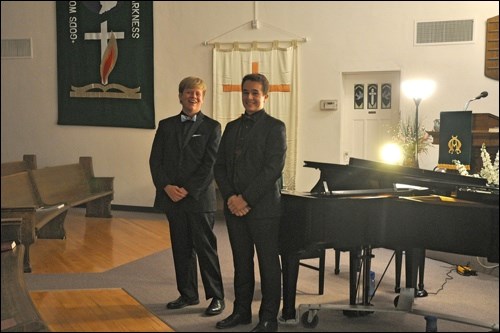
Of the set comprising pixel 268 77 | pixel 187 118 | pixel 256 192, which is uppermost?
pixel 268 77

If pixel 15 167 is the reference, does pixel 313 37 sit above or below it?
above

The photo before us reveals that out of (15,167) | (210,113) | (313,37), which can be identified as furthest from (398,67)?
(15,167)

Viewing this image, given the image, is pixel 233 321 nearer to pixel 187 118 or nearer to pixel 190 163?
pixel 190 163

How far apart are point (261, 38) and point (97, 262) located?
4.03m

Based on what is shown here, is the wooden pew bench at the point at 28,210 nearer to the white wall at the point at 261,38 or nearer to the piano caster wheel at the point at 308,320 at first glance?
the white wall at the point at 261,38

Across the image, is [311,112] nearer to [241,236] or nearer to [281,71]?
[281,71]

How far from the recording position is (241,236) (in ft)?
12.6

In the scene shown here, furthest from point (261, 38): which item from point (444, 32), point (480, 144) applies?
point (480, 144)

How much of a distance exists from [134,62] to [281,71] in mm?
2194

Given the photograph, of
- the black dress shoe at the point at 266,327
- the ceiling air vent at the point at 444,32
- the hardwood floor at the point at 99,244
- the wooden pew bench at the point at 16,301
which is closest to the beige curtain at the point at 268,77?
the ceiling air vent at the point at 444,32

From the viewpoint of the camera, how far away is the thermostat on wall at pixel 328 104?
8398 millimetres

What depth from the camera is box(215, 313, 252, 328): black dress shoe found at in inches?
153

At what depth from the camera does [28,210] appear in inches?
214

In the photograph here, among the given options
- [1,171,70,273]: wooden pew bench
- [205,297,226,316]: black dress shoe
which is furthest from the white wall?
[205,297,226,316]: black dress shoe
